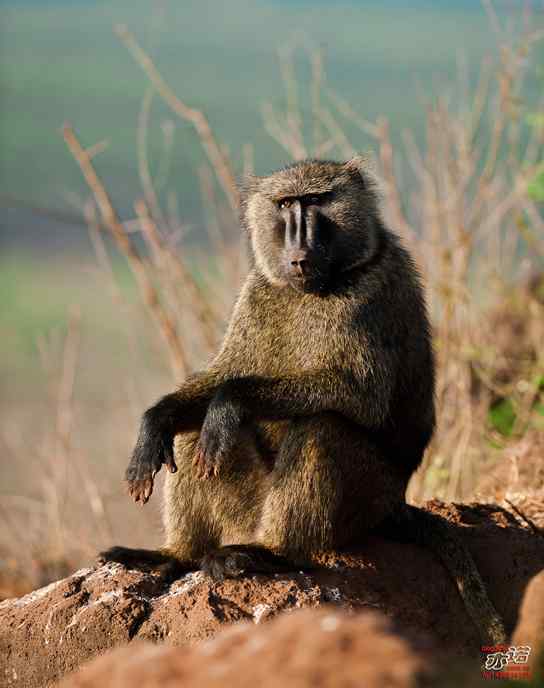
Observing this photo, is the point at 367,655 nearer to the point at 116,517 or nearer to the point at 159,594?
the point at 159,594

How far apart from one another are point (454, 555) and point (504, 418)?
2940 millimetres

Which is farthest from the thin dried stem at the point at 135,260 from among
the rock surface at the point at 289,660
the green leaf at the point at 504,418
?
the rock surface at the point at 289,660

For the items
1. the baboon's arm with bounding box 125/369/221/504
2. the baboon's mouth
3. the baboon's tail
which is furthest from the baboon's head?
the baboon's tail

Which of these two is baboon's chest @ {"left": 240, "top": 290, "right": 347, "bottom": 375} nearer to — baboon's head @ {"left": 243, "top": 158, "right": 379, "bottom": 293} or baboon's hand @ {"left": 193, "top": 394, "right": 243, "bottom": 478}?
baboon's head @ {"left": 243, "top": 158, "right": 379, "bottom": 293}

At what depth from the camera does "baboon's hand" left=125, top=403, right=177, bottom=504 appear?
13.0 feet

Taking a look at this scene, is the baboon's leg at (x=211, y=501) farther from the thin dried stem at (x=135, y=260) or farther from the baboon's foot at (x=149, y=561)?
the thin dried stem at (x=135, y=260)

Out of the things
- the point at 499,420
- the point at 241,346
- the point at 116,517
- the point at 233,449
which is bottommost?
the point at 116,517

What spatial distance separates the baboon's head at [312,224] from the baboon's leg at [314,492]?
1.95 ft

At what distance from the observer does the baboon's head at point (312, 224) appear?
408cm

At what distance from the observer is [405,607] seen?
12.8ft

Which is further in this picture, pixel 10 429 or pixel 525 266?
pixel 10 429

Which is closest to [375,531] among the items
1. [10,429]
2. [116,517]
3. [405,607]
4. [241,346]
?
[405,607]

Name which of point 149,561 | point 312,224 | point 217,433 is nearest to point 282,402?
point 217,433

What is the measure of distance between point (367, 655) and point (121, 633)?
1.94 meters
